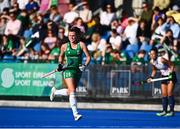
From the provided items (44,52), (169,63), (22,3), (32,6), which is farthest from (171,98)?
(22,3)

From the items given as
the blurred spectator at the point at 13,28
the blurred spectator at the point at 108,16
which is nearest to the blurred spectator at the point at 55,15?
the blurred spectator at the point at 13,28

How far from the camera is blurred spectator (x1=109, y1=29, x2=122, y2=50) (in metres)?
21.1

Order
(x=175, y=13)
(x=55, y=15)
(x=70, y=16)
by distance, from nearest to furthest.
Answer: (x=175, y=13) → (x=70, y=16) → (x=55, y=15)

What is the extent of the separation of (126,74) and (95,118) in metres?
4.21

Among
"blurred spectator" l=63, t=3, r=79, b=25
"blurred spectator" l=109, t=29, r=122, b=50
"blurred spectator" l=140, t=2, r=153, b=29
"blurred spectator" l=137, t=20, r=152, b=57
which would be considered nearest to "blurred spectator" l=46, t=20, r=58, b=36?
"blurred spectator" l=63, t=3, r=79, b=25

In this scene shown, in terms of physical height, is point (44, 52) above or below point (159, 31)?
below

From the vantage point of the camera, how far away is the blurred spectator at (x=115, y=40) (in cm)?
2114

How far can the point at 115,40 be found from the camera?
2136 centimetres

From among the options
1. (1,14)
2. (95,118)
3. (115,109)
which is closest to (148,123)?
(95,118)

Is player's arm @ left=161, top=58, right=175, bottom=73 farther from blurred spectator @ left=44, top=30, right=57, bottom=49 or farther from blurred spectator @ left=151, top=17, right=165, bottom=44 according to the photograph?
blurred spectator @ left=44, top=30, right=57, bottom=49

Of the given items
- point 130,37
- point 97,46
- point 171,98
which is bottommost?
point 171,98

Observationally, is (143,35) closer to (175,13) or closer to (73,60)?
(175,13)

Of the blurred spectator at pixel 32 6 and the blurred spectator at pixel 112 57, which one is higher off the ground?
the blurred spectator at pixel 32 6

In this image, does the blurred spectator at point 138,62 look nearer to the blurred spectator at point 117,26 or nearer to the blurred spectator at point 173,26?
the blurred spectator at point 173,26
